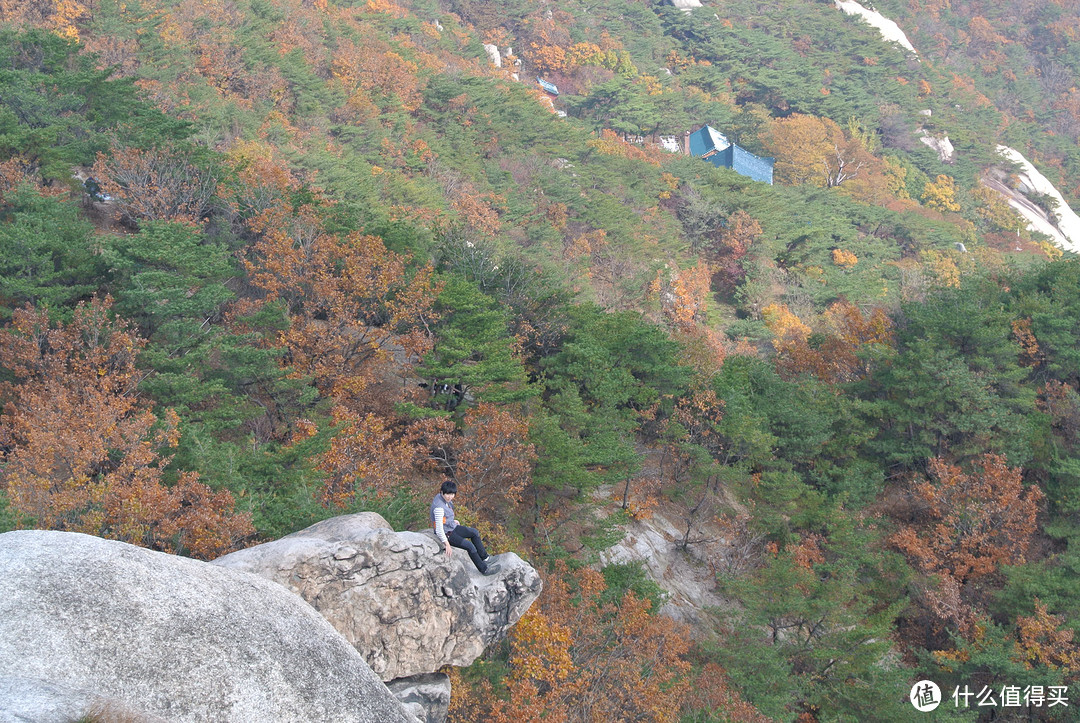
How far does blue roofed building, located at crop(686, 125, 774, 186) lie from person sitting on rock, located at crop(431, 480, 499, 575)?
50277mm

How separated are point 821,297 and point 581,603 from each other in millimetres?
31812

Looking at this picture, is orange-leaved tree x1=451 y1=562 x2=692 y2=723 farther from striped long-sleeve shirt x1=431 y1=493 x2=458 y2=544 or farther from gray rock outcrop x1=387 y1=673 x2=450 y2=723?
striped long-sleeve shirt x1=431 y1=493 x2=458 y2=544

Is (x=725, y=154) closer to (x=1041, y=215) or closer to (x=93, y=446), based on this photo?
(x=1041, y=215)

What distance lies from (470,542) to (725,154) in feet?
173

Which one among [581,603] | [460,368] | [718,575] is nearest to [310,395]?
[460,368]

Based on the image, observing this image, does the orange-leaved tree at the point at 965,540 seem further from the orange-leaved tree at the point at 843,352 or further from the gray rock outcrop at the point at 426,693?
the gray rock outcrop at the point at 426,693

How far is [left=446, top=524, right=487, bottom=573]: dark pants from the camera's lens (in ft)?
35.4

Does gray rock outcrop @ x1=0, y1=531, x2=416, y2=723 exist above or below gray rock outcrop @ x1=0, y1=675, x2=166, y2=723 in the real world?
below

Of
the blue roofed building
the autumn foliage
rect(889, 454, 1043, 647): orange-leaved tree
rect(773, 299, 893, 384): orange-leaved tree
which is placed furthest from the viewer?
the blue roofed building

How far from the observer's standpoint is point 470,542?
431 inches

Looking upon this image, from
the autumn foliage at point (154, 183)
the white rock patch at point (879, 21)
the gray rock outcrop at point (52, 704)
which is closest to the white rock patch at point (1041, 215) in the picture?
the white rock patch at point (879, 21)

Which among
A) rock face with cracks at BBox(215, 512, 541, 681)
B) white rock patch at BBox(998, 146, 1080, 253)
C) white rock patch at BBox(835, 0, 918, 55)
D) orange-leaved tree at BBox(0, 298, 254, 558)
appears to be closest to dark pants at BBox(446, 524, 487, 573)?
rock face with cracks at BBox(215, 512, 541, 681)

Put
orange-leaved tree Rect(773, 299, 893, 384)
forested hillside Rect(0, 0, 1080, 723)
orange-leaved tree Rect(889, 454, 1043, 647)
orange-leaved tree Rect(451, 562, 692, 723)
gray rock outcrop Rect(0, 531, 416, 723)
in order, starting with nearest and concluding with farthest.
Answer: gray rock outcrop Rect(0, 531, 416, 723), orange-leaved tree Rect(451, 562, 692, 723), forested hillside Rect(0, 0, 1080, 723), orange-leaved tree Rect(889, 454, 1043, 647), orange-leaved tree Rect(773, 299, 893, 384)

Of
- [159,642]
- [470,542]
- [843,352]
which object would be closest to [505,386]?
[470,542]
